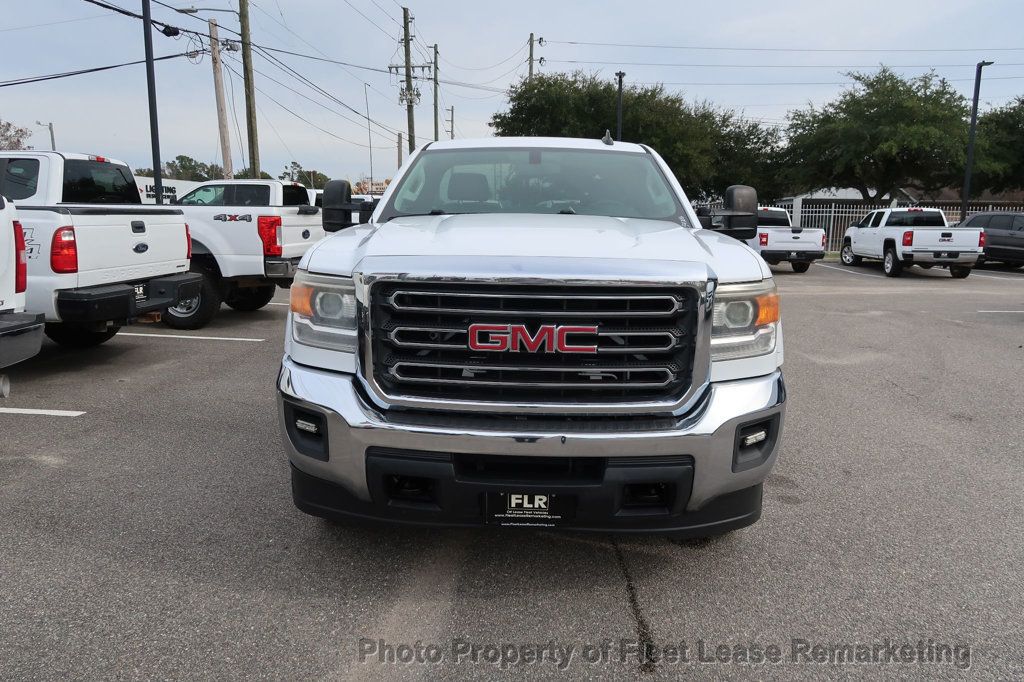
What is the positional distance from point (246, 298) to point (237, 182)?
1960 millimetres

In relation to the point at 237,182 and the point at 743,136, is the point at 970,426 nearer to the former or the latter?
the point at 237,182

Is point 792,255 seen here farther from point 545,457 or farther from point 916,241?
point 545,457

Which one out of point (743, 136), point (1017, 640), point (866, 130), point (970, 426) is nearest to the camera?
point (1017, 640)

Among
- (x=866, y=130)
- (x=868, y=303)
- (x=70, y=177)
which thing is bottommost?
(x=868, y=303)

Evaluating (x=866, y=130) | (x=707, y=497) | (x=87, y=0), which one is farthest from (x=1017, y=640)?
(x=866, y=130)

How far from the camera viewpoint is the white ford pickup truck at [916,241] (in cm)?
1745

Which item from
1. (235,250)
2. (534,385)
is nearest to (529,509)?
(534,385)

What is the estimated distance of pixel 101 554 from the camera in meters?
3.27

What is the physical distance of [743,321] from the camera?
2865 mm

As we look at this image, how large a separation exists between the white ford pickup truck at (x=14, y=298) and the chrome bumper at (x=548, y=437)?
3077 mm

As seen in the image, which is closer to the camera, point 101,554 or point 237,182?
point 101,554

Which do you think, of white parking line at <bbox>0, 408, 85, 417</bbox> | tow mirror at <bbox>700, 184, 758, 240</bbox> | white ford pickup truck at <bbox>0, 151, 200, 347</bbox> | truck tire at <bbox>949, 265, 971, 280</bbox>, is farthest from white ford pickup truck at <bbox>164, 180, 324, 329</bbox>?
truck tire at <bbox>949, 265, 971, 280</bbox>

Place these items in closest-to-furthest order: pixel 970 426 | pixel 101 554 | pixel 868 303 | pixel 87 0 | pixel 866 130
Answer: pixel 101 554, pixel 970 426, pixel 868 303, pixel 87 0, pixel 866 130

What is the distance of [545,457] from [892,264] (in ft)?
62.5
